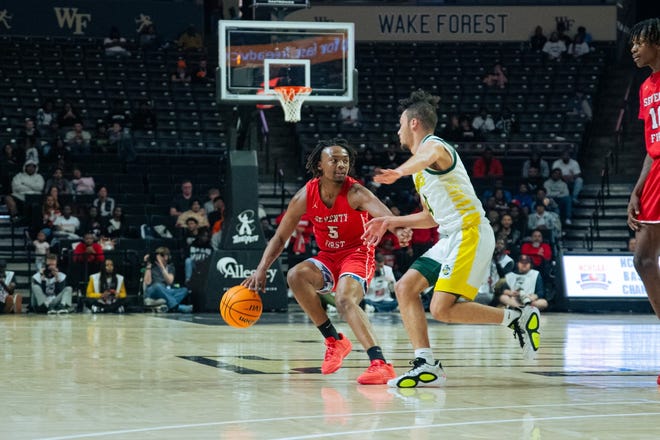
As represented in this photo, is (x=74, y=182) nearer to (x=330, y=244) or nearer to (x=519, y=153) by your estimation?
(x=519, y=153)

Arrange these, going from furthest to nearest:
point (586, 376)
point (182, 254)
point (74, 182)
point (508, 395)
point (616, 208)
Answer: point (616, 208) < point (74, 182) < point (182, 254) < point (586, 376) < point (508, 395)

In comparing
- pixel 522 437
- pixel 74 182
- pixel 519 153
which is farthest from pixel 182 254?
pixel 522 437

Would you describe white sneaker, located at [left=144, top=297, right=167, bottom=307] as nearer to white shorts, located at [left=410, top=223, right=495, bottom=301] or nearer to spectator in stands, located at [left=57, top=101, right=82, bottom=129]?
spectator in stands, located at [left=57, top=101, right=82, bottom=129]

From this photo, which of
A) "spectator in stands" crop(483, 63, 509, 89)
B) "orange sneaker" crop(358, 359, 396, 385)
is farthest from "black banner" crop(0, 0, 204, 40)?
"orange sneaker" crop(358, 359, 396, 385)

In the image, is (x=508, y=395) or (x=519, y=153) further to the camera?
(x=519, y=153)

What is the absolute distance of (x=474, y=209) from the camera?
7164mm

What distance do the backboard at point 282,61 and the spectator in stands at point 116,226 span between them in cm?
435

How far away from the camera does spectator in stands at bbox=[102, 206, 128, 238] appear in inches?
746

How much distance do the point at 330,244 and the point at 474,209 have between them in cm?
121

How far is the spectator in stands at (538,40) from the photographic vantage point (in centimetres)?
2797

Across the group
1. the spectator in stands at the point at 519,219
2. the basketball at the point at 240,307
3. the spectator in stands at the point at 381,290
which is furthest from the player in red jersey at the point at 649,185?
the spectator in stands at the point at 519,219

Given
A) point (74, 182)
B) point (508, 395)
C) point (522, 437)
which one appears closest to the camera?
point (522, 437)

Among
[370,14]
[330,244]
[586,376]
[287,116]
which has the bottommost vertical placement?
[586,376]

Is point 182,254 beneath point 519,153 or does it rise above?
beneath
